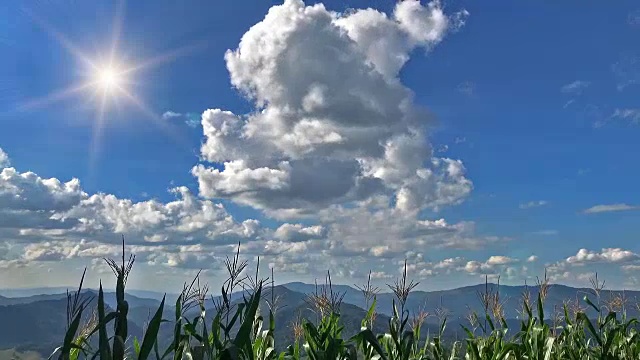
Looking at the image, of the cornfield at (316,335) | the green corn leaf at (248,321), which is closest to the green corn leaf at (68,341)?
the cornfield at (316,335)

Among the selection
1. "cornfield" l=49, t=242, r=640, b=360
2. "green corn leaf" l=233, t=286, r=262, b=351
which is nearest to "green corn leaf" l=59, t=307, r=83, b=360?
"cornfield" l=49, t=242, r=640, b=360

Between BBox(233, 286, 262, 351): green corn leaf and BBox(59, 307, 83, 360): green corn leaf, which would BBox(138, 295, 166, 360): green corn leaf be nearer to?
BBox(59, 307, 83, 360): green corn leaf

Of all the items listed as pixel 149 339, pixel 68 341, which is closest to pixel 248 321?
pixel 149 339

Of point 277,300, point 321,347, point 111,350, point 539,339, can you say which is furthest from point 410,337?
point 111,350

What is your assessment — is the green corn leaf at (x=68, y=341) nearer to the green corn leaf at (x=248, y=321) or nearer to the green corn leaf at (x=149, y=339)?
the green corn leaf at (x=149, y=339)

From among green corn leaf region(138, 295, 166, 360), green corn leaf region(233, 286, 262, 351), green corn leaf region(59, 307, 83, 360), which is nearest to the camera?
green corn leaf region(59, 307, 83, 360)

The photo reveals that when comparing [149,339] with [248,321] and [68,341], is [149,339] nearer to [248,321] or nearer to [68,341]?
[68,341]

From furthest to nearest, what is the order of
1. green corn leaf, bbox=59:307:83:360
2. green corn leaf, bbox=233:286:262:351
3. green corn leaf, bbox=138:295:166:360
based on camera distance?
green corn leaf, bbox=233:286:262:351, green corn leaf, bbox=138:295:166:360, green corn leaf, bbox=59:307:83:360

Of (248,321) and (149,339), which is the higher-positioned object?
(248,321)

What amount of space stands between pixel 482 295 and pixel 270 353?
159 inches

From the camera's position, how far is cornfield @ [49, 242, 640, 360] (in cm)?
391

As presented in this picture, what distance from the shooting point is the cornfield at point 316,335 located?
154 inches

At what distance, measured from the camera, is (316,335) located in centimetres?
554

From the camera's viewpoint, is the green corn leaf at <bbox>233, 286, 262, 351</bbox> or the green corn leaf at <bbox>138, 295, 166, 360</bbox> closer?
the green corn leaf at <bbox>138, 295, 166, 360</bbox>
